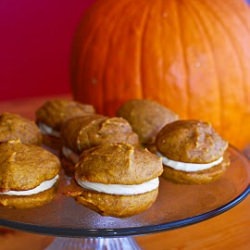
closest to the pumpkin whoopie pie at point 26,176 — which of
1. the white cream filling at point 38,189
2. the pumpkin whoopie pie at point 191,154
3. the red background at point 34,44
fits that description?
the white cream filling at point 38,189

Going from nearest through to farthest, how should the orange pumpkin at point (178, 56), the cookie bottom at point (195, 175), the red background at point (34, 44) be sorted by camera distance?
the cookie bottom at point (195, 175)
the orange pumpkin at point (178, 56)
the red background at point (34, 44)

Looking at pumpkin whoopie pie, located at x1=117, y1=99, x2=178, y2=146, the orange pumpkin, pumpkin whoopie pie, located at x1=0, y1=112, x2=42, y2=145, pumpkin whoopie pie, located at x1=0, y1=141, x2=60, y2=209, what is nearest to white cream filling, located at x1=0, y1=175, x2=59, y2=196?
pumpkin whoopie pie, located at x1=0, y1=141, x2=60, y2=209

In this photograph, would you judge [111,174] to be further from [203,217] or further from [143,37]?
[143,37]

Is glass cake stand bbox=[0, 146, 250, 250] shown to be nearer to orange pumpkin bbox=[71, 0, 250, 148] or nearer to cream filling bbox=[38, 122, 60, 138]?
cream filling bbox=[38, 122, 60, 138]

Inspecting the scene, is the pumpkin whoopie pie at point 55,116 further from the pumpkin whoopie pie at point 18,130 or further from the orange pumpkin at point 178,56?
the orange pumpkin at point 178,56

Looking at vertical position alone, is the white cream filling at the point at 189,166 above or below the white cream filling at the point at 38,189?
below

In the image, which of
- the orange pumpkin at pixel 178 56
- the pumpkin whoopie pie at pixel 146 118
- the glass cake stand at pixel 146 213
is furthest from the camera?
the orange pumpkin at pixel 178 56
